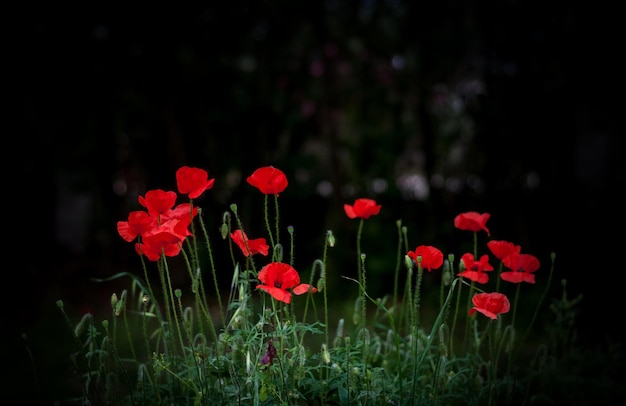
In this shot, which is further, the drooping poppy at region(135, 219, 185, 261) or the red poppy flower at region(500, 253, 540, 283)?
the red poppy flower at region(500, 253, 540, 283)

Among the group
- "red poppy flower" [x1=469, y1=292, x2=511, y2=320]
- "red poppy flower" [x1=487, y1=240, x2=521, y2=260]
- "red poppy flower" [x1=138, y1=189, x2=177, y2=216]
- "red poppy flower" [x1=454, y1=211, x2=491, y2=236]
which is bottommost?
"red poppy flower" [x1=469, y1=292, x2=511, y2=320]

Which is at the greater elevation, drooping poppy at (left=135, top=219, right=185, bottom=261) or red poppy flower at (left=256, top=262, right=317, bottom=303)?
drooping poppy at (left=135, top=219, right=185, bottom=261)

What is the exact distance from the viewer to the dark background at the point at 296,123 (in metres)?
5.10

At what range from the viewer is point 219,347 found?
1.81m

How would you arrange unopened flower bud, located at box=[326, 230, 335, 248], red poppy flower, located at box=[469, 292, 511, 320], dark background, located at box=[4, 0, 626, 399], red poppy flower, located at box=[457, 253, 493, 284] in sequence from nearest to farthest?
unopened flower bud, located at box=[326, 230, 335, 248] < red poppy flower, located at box=[469, 292, 511, 320] < red poppy flower, located at box=[457, 253, 493, 284] < dark background, located at box=[4, 0, 626, 399]

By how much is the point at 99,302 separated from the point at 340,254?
2049 mm

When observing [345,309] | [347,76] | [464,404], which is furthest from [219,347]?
[347,76]

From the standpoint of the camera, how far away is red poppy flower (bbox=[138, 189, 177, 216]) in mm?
1729

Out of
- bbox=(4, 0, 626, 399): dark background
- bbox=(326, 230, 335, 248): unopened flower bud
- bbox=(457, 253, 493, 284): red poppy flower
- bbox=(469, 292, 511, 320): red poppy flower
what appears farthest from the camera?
bbox=(4, 0, 626, 399): dark background

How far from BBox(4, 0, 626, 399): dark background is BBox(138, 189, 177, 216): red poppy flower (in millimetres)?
3009

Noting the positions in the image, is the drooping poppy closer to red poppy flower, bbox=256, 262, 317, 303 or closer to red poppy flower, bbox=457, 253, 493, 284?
red poppy flower, bbox=256, 262, 317, 303

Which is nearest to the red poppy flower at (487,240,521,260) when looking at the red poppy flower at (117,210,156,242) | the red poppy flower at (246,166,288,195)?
the red poppy flower at (246,166,288,195)

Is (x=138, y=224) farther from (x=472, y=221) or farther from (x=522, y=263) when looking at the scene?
(x=522, y=263)

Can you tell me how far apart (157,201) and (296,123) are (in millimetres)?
4830
